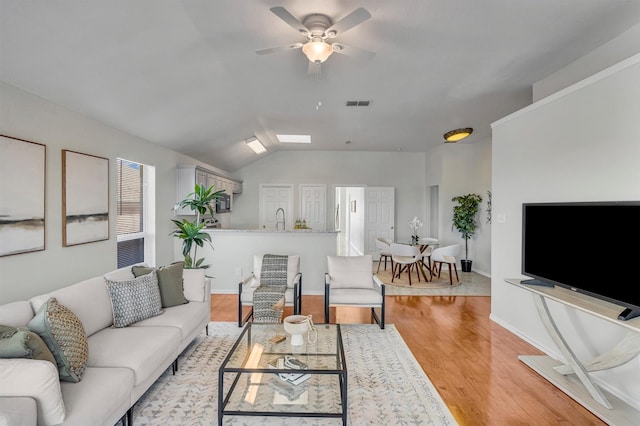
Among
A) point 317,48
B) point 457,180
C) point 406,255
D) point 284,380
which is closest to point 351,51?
point 317,48

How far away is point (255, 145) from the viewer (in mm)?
6906

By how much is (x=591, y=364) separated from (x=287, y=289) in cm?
302

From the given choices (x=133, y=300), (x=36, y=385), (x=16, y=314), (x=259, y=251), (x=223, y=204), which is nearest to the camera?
(x=36, y=385)

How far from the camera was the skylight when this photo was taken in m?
6.92

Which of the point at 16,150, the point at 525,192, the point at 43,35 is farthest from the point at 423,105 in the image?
the point at 16,150

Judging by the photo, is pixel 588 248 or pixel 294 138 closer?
pixel 588 248

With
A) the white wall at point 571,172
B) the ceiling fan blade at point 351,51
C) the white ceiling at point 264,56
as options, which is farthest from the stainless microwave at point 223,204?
the white wall at point 571,172

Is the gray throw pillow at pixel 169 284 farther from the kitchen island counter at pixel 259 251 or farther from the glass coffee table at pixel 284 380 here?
the kitchen island counter at pixel 259 251

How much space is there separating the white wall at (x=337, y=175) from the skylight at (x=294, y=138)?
1142mm

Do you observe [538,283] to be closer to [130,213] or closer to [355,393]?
[355,393]

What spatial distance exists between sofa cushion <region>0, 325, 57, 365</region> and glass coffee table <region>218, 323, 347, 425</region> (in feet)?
Answer: 3.16

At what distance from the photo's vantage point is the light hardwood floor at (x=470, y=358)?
2367mm

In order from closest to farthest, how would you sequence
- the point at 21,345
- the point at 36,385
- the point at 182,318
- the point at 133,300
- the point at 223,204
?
the point at 36,385 → the point at 21,345 → the point at 133,300 → the point at 182,318 → the point at 223,204

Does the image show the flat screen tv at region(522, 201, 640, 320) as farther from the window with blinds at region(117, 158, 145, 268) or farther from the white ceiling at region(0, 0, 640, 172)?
the window with blinds at region(117, 158, 145, 268)
